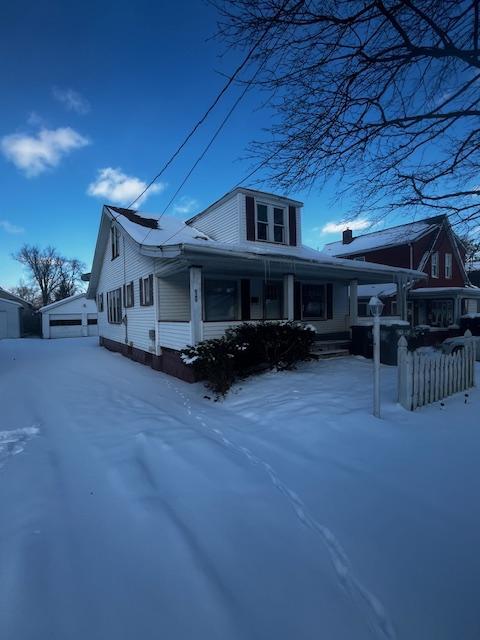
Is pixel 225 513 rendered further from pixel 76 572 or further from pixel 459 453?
pixel 459 453

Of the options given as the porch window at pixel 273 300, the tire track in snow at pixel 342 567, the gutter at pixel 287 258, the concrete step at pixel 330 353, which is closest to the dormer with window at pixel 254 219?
the porch window at pixel 273 300

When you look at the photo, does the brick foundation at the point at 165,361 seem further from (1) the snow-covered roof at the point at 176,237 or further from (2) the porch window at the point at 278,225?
(2) the porch window at the point at 278,225

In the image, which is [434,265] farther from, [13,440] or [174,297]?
[13,440]

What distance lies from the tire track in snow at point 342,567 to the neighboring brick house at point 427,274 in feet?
54.5

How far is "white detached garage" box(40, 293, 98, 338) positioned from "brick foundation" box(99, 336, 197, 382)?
1718cm

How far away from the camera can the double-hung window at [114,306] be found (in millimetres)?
14273

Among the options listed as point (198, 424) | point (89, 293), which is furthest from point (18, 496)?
point (89, 293)

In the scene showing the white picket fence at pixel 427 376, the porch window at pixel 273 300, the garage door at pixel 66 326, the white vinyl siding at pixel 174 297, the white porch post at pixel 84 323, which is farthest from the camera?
the white porch post at pixel 84 323

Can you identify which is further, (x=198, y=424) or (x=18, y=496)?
(x=198, y=424)

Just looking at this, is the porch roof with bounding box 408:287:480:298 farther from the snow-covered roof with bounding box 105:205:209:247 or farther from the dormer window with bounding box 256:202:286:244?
the snow-covered roof with bounding box 105:205:209:247

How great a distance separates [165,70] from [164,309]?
241 inches

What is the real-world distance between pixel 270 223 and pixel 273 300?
10.00ft

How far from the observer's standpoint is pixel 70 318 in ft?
91.5

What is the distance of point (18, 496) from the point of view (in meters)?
2.85
